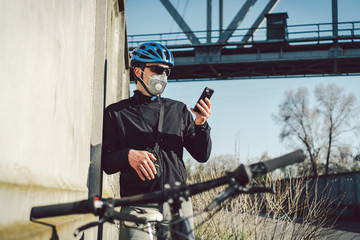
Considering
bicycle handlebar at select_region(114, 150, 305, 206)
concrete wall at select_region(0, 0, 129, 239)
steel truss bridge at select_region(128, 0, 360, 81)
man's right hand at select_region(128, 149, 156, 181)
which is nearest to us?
concrete wall at select_region(0, 0, 129, 239)

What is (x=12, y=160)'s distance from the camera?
149 cm

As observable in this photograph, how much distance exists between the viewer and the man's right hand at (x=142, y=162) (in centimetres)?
229

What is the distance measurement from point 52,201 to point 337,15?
1525 inches

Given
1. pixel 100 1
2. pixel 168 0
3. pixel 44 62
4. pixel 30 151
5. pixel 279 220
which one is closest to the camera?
pixel 30 151

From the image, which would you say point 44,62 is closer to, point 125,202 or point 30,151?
point 30,151

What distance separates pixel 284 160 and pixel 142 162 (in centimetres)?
92

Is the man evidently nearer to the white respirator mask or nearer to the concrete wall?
the white respirator mask

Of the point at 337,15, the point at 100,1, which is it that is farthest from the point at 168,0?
the point at 100,1

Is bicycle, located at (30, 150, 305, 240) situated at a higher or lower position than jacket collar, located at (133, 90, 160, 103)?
lower

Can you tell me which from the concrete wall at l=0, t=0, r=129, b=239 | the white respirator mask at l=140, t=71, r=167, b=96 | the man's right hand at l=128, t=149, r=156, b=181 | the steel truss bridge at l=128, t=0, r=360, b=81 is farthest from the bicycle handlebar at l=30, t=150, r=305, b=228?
the steel truss bridge at l=128, t=0, r=360, b=81

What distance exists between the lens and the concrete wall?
1.41 m

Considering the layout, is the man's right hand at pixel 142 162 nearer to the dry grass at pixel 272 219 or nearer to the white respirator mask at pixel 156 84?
the white respirator mask at pixel 156 84

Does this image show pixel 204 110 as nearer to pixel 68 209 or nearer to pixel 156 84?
pixel 156 84

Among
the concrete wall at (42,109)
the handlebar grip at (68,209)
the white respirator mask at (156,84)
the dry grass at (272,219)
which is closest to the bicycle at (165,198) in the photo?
the handlebar grip at (68,209)
